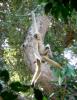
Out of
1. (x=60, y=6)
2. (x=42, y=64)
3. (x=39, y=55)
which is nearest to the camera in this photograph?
(x=60, y=6)

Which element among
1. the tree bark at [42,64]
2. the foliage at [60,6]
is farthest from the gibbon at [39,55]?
the foliage at [60,6]

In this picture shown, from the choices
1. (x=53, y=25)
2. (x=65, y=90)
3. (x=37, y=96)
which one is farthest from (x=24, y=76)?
(x=37, y=96)

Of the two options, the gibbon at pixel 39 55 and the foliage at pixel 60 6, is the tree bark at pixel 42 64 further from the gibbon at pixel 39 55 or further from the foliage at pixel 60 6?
the foliage at pixel 60 6

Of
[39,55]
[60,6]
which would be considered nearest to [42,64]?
[39,55]

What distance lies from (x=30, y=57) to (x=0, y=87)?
3.06m

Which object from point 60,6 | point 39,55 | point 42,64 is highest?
point 60,6

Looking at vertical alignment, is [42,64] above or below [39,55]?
below

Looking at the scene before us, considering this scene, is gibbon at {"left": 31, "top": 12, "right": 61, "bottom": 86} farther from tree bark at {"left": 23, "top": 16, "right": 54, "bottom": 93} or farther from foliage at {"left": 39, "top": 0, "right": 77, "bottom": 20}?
foliage at {"left": 39, "top": 0, "right": 77, "bottom": 20}

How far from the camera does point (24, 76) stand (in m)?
5.42

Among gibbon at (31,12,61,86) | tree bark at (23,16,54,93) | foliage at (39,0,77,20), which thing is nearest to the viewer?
foliage at (39,0,77,20)

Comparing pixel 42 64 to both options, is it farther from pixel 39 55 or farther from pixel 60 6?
pixel 60 6

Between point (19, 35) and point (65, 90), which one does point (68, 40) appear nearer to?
point (19, 35)

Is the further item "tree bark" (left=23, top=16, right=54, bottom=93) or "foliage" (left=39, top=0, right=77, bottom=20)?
"tree bark" (left=23, top=16, right=54, bottom=93)

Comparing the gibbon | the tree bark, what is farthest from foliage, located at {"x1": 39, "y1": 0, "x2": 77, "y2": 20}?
the tree bark
